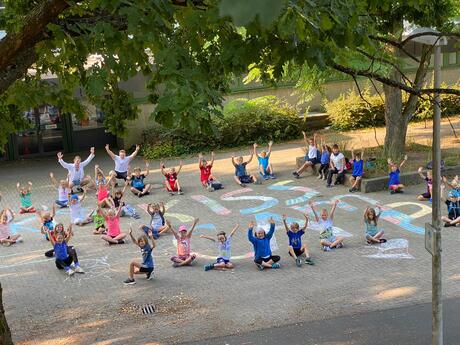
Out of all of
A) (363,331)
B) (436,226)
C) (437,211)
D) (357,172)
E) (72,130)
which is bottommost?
(363,331)

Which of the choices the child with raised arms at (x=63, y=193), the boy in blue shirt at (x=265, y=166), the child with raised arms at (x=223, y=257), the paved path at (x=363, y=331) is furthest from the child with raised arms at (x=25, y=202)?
the paved path at (x=363, y=331)

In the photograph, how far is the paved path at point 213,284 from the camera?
1161cm

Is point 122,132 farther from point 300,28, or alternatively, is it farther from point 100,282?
point 300,28

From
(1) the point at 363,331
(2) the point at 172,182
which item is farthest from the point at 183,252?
(2) the point at 172,182

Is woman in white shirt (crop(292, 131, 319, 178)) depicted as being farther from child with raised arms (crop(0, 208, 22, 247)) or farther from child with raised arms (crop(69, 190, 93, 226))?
child with raised arms (crop(0, 208, 22, 247))

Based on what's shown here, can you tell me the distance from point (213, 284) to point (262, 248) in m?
1.30

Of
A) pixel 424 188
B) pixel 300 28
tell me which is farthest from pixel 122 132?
pixel 424 188

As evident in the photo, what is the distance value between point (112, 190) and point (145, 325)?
791cm

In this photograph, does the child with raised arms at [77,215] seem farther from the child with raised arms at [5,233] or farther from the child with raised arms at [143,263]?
the child with raised arms at [143,263]

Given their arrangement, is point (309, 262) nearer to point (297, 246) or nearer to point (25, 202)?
point (297, 246)

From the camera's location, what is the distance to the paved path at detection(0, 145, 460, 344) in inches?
457

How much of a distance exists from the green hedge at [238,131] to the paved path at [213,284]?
710cm

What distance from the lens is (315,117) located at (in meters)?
27.6

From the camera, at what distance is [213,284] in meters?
13.3
